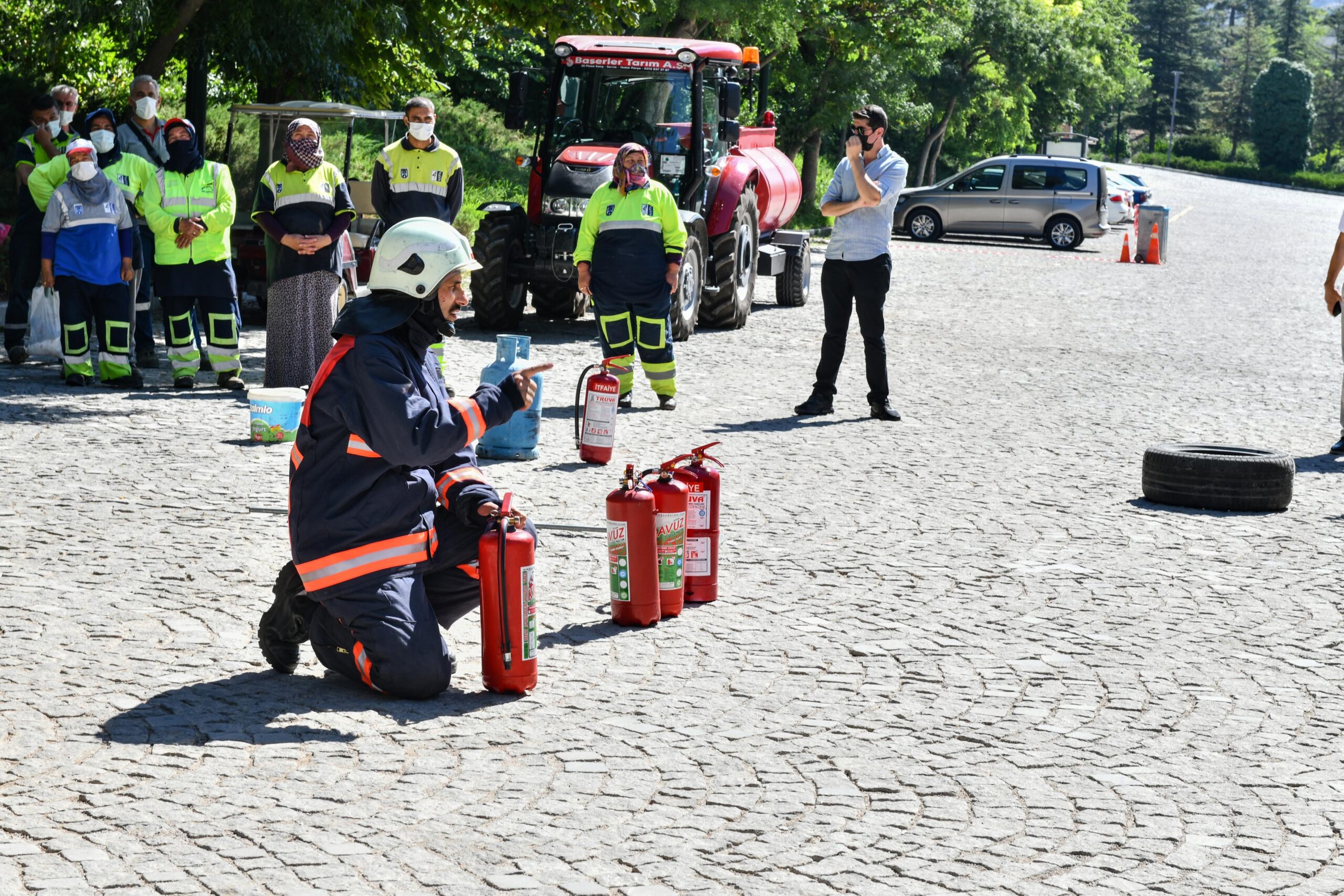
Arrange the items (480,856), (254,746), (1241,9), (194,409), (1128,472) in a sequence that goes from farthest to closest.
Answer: (1241,9)
(194,409)
(1128,472)
(254,746)
(480,856)

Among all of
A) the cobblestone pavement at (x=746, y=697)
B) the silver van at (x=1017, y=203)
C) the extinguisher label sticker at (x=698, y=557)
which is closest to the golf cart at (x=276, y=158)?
the cobblestone pavement at (x=746, y=697)

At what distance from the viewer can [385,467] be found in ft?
18.5

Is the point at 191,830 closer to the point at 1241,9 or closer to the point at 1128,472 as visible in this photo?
the point at 1128,472

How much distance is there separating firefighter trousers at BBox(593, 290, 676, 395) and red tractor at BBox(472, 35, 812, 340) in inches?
161

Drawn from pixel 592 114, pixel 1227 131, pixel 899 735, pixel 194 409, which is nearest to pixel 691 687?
pixel 899 735

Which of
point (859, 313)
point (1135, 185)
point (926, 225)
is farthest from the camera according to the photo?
point (1135, 185)

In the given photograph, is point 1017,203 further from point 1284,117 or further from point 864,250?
point 1284,117

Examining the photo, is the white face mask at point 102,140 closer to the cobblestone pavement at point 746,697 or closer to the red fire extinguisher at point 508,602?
the cobblestone pavement at point 746,697

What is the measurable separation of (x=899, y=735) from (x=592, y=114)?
12.5 m

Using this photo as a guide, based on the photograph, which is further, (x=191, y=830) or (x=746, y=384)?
(x=746, y=384)

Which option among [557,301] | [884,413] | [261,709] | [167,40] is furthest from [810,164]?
[261,709]

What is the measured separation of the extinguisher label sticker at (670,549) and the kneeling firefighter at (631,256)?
4.68 metres

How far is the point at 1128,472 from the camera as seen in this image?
1031 centimetres

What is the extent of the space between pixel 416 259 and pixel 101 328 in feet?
24.6
